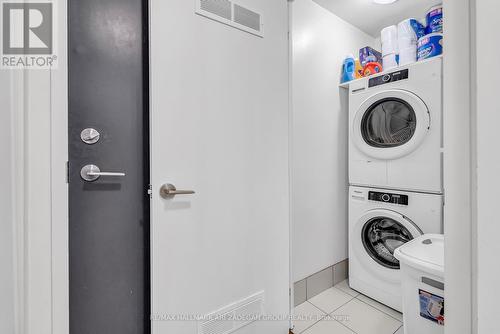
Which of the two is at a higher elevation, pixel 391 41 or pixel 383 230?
pixel 391 41

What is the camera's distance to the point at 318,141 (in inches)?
79.3

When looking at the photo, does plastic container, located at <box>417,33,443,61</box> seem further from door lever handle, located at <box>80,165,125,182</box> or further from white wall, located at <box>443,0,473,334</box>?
door lever handle, located at <box>80,165,125,182</box>

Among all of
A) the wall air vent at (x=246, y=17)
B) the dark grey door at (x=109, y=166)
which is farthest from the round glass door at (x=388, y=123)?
the dark grey door at (x=109, y=166)

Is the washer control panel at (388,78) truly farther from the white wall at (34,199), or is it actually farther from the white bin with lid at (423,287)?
the white wall at (34,199)

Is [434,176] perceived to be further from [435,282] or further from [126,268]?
[126,268]

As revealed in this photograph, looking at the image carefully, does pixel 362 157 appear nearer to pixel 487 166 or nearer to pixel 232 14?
pixel 232 14

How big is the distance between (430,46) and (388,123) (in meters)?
0.56

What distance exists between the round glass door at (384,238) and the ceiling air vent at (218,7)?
174cm

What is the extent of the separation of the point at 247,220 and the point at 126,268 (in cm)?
62

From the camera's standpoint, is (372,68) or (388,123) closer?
(388,123)

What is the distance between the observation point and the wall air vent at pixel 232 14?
1.13 m

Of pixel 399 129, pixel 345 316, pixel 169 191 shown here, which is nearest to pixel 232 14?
pixel 169 191

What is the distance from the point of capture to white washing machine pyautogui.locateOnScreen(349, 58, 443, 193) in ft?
5.11

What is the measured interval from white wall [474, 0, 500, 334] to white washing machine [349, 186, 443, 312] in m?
1.57
